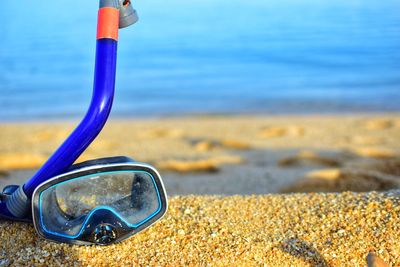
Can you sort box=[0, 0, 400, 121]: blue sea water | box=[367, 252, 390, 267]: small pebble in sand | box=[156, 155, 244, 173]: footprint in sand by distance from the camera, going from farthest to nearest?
box=[0, 0, 400, 121]: blue sea water → box=[156, 155, 244, 173]: footprint in sand → box=[367, 252, 390, 267]: small pebble in sand

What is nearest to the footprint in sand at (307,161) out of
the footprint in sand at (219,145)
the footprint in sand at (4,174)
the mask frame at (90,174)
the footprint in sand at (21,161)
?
the footprint in sand at (219,145)

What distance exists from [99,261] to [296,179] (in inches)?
119

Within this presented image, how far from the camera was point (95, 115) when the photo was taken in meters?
2.54

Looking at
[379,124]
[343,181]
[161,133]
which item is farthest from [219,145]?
[379,124]

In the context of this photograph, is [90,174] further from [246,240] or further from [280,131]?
[280,131]

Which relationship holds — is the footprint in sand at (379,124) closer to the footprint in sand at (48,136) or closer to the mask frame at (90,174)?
the footprint in sand at (48,136)

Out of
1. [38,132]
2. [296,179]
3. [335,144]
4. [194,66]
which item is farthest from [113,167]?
[194,66]

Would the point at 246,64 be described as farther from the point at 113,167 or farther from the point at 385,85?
the point at 113,167

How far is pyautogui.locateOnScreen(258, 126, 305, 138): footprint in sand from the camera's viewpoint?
7.61 meters

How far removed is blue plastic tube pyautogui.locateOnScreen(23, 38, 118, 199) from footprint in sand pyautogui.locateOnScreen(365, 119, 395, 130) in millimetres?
5932

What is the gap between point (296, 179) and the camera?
5250 millimetres

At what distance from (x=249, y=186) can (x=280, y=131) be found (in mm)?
2700

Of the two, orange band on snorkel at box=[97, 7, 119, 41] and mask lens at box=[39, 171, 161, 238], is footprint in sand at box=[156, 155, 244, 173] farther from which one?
orange band on snorkel at box=[97, 7, 119, 41]

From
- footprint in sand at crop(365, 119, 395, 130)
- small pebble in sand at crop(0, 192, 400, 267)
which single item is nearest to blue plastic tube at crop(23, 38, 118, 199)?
small pebble in sand at crop(0, 192, 400, 267)
